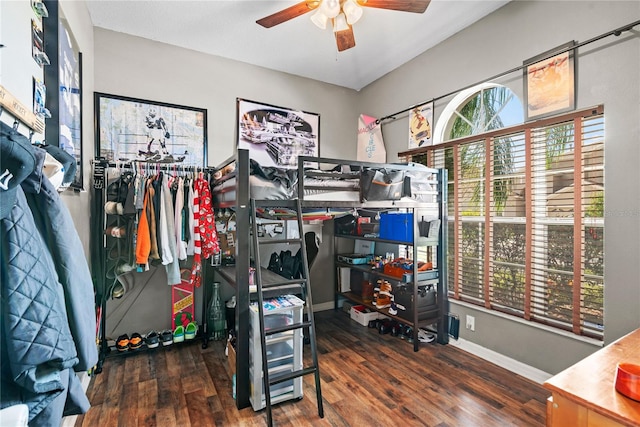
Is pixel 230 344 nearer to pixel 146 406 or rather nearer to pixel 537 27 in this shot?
pixel 146 406

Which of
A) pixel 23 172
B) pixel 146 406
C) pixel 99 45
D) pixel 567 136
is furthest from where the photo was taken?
pixel 99 45

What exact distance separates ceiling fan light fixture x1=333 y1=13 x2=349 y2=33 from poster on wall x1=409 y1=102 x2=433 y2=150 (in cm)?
142

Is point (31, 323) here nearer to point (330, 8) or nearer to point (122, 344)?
point (330, 8)

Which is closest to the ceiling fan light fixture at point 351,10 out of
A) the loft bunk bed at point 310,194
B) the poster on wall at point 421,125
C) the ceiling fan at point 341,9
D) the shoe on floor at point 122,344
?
the ceiling fan at point 341,9

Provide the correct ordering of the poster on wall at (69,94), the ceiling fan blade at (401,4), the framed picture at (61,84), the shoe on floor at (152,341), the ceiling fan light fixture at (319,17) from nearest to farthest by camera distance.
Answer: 1. the framed picture at (61,84)
2. the poster on wall at (69,94)
3. the ceiling fan blade at (401,4)
4. the ceiling fan light fixture at (319,17)
5. the shoe on floor at (152,341)

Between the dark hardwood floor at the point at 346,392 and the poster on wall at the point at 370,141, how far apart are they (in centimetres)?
227

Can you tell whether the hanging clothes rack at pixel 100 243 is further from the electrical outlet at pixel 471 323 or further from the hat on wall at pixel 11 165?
the electrical outlet at pixel 471 323

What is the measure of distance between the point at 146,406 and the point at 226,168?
184cm

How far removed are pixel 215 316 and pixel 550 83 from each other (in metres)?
3.58

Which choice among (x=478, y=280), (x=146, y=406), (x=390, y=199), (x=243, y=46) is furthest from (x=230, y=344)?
(x=243, y=46)

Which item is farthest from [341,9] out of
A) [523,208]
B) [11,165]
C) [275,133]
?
[11,165]

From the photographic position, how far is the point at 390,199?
2.80 meters

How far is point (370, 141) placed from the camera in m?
4.07

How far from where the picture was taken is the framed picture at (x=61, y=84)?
1531 mm
